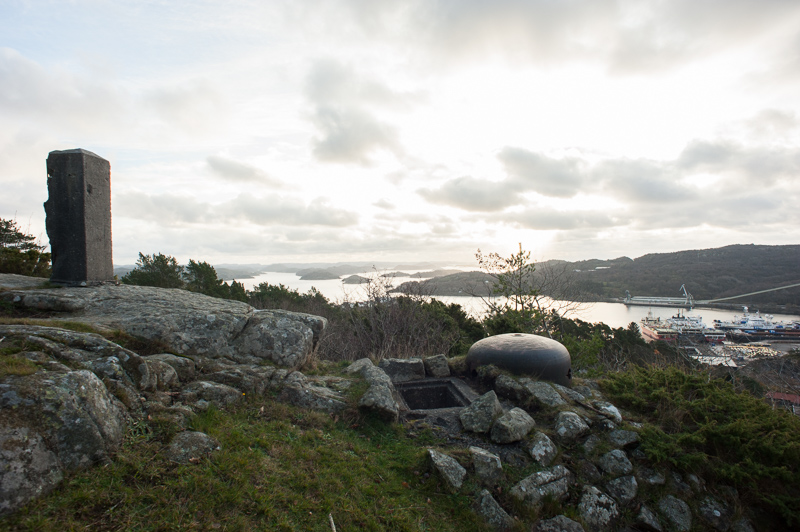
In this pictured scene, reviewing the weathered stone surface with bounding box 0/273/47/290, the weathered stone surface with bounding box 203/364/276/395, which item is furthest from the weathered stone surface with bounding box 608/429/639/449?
the weathered stone surface with bounding box 0/273/47/290

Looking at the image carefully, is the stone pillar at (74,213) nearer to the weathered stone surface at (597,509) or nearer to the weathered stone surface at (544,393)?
the weathered stone surface at (544,393)

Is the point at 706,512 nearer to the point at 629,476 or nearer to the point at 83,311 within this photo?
the point at 629,476

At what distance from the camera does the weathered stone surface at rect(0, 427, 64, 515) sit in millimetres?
2398

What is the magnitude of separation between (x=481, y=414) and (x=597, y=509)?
1785mm

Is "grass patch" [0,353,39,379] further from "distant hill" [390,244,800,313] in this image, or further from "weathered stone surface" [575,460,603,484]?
"distant hill" [390,244,800,313]

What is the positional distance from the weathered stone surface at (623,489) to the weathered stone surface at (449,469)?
81.1 inches

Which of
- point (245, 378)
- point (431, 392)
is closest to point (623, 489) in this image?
point (431, 392)

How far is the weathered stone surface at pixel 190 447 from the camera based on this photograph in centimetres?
331

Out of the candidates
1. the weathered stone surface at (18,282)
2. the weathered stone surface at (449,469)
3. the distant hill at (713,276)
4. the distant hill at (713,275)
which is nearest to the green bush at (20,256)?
the weathered stone surface at (18,282)

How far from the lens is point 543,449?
504cm

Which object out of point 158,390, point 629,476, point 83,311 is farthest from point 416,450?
point 83,311

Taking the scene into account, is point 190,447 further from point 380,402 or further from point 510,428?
point 510,428

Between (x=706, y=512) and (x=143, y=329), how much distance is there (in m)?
7.90

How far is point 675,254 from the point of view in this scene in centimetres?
4900
